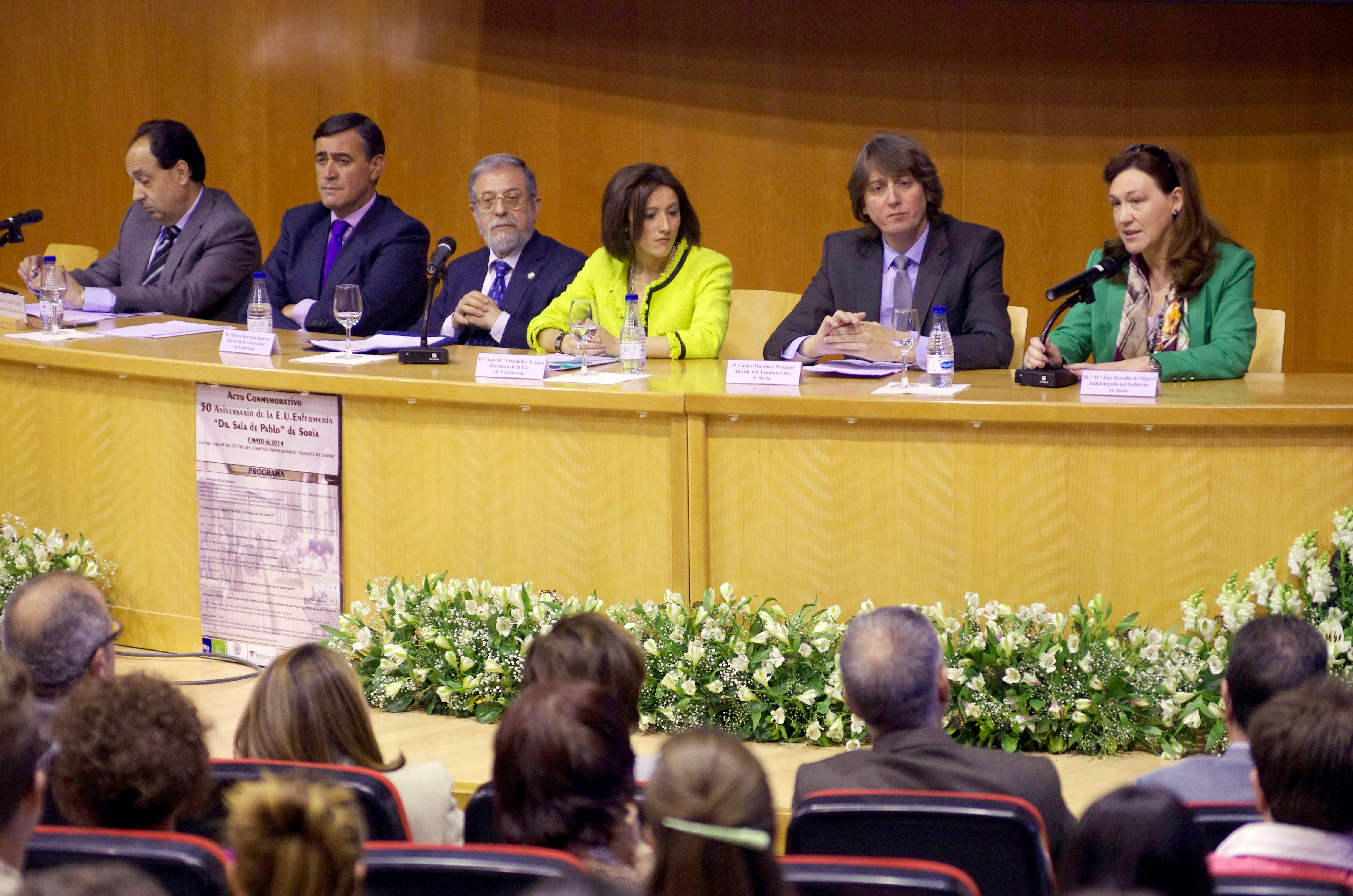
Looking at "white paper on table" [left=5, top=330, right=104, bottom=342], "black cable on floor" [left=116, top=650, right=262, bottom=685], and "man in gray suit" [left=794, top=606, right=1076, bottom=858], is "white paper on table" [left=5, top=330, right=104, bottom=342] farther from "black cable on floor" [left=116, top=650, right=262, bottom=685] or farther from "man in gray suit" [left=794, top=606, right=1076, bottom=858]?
"man in gray suit" [left=794, top=606, right=1076, bottom=858]

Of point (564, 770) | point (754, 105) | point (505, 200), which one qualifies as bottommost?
point (564, 770)

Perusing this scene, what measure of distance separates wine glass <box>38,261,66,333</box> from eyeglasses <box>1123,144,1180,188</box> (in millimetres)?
2956

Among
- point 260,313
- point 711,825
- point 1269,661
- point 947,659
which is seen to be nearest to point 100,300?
point 260,313

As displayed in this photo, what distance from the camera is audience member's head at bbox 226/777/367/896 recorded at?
137cm

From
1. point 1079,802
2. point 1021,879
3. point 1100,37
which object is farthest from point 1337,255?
point 1021,879

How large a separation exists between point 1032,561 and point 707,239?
401 centimetres

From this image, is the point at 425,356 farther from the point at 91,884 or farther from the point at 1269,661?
the point at 91,884

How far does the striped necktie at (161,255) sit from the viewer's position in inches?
203

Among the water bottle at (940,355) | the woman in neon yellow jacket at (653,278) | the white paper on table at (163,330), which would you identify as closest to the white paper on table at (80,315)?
the white paper on table at (163,330)

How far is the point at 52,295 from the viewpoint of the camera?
13.5 ft

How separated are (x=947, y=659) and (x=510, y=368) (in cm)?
124

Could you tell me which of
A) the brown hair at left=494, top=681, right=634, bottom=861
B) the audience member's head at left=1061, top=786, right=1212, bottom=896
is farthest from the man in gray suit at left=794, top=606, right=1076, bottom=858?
the audience member's head at left=1061, top=786, right=1212, bottom=896

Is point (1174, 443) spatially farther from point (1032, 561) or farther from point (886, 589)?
point (886, 589)

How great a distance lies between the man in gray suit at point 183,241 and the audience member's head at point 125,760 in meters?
3.43
